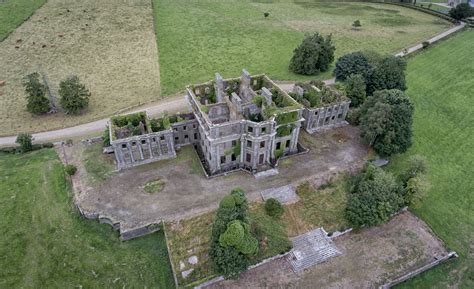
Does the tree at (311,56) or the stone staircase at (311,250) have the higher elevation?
the tree at (311,56)

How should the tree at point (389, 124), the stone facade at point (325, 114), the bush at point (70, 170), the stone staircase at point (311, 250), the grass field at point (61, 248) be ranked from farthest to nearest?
the stone facade at point (325, 114)
the tree at point (389, 124)
the bush at point (70, 170)
the stone staircase at point (311, 250)
the grass field at point (61, 248)

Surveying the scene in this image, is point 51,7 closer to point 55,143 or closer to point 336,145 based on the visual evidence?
point 55,143

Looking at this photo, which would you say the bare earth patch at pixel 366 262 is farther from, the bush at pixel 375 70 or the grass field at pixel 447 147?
the bush at pixel 375 70

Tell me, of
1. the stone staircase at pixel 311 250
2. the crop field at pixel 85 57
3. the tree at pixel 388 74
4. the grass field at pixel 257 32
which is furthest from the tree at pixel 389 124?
the crop field at pixel 85 57

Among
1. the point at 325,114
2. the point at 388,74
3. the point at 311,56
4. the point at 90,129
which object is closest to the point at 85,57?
the point at 90,129

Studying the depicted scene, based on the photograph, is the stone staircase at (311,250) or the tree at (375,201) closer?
the stone staircase at (311,250)

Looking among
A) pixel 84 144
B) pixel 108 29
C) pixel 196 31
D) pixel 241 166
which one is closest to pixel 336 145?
pixel 241 166

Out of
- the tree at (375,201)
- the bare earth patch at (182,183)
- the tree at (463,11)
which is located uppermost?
the tree at (463,11)
